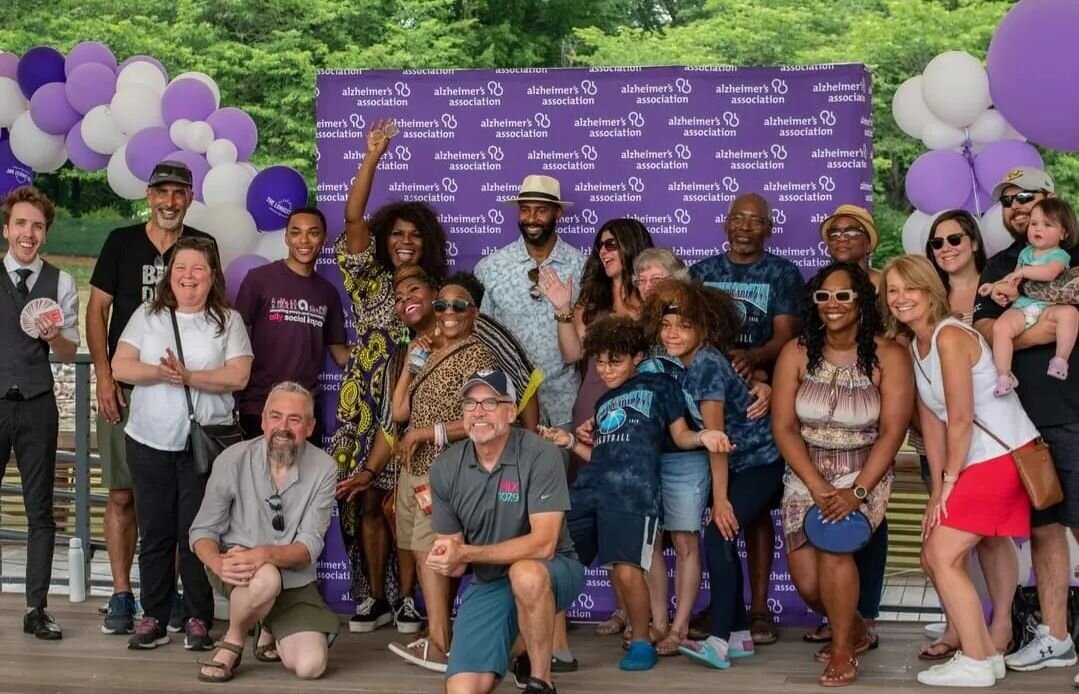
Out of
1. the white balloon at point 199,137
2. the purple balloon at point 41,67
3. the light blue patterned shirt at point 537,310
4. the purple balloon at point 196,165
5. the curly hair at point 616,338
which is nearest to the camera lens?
the curly hair at point 616,338

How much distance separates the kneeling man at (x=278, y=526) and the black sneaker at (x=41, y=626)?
906 mm

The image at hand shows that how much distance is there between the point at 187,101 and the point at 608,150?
2.38 metres

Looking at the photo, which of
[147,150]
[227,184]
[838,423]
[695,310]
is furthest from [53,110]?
[838,423]

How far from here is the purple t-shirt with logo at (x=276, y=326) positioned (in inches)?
257

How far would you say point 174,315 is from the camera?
612cm

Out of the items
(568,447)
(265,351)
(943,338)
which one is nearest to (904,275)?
(943,338)

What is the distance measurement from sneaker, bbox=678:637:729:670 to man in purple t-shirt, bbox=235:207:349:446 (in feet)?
6.47

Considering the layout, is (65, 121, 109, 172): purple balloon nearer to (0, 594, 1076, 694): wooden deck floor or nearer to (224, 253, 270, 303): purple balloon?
(224, 253, 270, 303): purple balloon

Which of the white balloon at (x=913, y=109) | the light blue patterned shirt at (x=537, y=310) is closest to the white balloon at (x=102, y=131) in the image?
the light blue patterned shirt at (x=537, y=310)

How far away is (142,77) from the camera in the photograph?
8.26 metres

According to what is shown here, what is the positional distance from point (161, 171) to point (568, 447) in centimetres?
198

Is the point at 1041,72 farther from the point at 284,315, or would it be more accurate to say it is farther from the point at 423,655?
the point at 423,655

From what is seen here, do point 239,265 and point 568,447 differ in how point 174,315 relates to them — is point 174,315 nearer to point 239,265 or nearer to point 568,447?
point 239,265

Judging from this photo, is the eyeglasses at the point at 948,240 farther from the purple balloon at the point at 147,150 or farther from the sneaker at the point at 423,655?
the purple balloon at the point at 147,150
